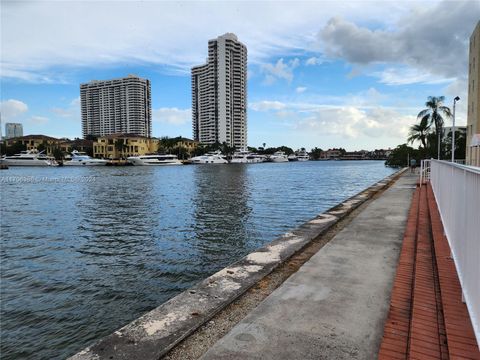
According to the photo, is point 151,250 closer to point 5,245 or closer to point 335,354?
point 5,245

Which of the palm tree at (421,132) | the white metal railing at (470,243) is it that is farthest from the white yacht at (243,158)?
the white metal railing at (470,243)

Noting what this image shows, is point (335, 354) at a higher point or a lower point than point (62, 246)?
higher

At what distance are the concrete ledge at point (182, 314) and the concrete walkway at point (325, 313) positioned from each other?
1.54ft

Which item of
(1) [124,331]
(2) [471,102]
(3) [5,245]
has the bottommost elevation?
(3) [5,245]

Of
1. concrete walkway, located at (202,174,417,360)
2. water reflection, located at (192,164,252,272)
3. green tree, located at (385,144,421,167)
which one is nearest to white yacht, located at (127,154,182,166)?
green tree, located at (385,144,421,167)

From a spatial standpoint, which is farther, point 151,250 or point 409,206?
point 409,206

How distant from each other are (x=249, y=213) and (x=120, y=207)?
25.2ft

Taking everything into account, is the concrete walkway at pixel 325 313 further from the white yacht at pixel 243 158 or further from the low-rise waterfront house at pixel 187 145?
the white yacht at pixel 243 158

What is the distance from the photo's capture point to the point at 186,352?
342 centimetres

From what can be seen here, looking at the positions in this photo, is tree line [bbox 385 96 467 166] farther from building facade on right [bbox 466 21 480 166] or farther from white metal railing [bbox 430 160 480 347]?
white metal railing [bbox 430 160 480 347]

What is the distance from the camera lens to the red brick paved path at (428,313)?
10.2ft

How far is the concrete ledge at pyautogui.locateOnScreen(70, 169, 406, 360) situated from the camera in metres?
3.46

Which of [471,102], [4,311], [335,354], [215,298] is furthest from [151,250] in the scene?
[471,102]

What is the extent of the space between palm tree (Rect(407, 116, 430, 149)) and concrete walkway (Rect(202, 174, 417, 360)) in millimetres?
52068
